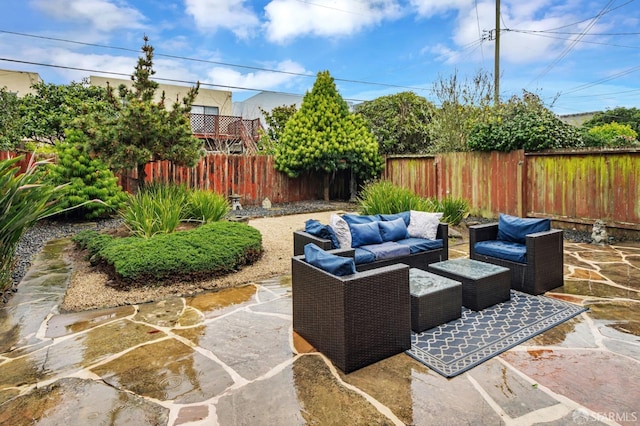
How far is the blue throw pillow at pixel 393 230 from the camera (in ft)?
15.6

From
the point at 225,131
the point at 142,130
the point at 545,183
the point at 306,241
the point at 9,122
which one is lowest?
the point at 306,241

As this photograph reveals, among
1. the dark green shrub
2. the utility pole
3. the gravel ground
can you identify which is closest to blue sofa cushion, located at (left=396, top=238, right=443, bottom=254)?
the gravel ground

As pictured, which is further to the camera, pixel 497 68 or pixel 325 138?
pixel 497 68

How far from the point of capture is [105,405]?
2215 mm

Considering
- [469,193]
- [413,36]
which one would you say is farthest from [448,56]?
[469,193]

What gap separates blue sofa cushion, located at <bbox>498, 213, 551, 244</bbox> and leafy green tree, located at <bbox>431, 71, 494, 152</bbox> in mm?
6635

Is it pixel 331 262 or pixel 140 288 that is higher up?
pixel 331 262

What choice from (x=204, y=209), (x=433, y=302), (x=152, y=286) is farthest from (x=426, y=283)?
(x=204, y=209)

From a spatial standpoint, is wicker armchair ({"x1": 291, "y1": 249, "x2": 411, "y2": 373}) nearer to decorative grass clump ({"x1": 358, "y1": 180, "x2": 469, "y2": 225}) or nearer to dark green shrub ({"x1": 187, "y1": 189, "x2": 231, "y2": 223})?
decorative grass clump ({"x1": 358, "y1": 180, "x2": 469, "y2": 225})

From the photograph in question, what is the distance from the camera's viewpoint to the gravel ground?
411 centimetres

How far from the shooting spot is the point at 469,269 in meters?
3.75

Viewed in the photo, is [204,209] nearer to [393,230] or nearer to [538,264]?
[393,230]

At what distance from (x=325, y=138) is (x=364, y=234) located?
288 inches

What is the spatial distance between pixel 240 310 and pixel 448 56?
1371 cm
